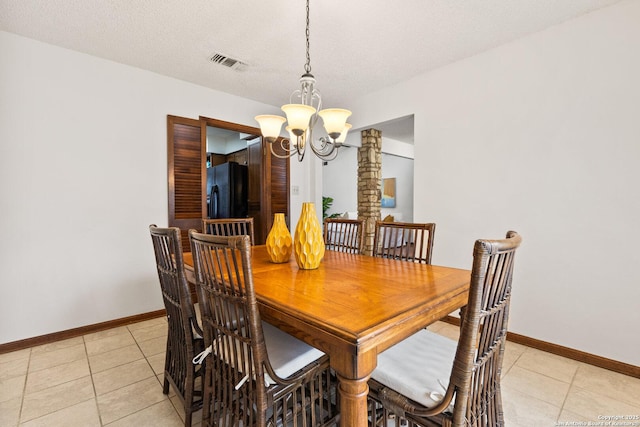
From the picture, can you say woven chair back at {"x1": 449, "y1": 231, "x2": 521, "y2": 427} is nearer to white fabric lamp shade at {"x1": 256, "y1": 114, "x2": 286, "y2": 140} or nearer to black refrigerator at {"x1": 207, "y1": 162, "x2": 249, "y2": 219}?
white fabric lamp shade at {"x1": 256, "y1": 114, "x2": 286, "y2": 140}

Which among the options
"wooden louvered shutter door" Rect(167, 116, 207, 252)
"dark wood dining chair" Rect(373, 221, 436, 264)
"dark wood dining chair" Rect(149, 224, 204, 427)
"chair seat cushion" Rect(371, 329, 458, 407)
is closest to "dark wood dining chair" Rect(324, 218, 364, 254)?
"dark wood dining chair" Rect(373, 221, 436, 264)

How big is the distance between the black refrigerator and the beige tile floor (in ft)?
8.70

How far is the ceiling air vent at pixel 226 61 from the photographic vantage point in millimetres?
2738

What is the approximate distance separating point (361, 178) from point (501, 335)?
14.2 ft

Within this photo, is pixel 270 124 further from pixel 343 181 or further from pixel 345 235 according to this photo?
pixel 343 181

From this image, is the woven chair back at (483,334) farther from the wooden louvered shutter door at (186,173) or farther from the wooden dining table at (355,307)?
the wooden louvered shutter door at (186,173)

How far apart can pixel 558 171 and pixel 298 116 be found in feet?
6.80

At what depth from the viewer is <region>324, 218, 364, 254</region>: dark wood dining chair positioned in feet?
7.71

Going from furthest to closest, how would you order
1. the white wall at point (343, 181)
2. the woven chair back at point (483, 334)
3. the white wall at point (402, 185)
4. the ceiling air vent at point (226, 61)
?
the white wall at point (402, 185), the white wall at point (343, 181), the ceiling air vent at point (226, 61), the woven chair back at point (483, 334)

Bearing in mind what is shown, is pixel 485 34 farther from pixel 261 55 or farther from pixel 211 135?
pixel 211 135

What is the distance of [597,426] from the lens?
5.03 feet

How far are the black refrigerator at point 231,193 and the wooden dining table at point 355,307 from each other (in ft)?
10.7

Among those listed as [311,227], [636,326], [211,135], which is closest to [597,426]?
[636,326]

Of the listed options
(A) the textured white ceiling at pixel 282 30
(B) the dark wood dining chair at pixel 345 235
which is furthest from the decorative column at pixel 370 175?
(B) the dark wood dining chair at pixel 345 235
